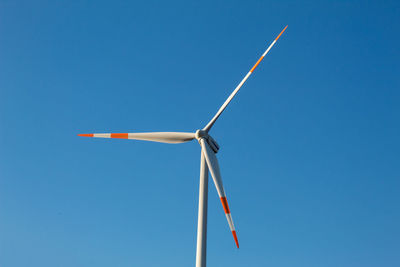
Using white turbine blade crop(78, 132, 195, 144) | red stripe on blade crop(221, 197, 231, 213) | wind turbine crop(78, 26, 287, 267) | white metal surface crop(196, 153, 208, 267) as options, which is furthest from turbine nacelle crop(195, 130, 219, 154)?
red stripe on blade crop(221, 197, 231, 213)

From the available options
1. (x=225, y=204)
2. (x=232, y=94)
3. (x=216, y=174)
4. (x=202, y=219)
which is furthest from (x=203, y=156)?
(x=232, y=94)

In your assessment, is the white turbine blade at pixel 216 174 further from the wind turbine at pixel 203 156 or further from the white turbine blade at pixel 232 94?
the white turbine blade at pixel 232 94

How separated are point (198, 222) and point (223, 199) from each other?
7.64 ft

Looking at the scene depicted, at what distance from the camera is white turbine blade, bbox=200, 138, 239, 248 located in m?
A: 27.4

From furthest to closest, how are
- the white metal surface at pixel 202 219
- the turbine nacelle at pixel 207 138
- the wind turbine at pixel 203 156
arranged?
the turbine nacelle at pixel 207 138
the wind turbine at pixel 203 156
the white metal surface at pixel 202 219

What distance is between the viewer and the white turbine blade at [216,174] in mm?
27419

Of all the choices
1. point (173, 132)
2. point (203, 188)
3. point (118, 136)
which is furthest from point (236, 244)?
point (118, 136)

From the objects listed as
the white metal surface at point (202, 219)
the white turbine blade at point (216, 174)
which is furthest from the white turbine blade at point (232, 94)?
the white metal surface at point (202, 219)

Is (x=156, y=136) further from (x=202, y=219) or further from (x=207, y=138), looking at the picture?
(x=202, y=219)

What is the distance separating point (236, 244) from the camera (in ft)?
85.9

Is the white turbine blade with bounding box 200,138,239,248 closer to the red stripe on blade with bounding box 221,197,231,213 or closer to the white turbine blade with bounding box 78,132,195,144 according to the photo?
the red stripe on blade with bounding box 221,197,231,213

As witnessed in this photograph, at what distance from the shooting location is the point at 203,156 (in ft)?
98.9

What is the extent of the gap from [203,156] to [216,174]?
186 cm

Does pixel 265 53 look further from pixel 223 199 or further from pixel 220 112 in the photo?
pixel 223 199
